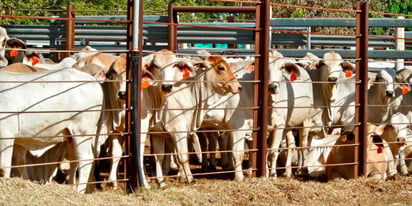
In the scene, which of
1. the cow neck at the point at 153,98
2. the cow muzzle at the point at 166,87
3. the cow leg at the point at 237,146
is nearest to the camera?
the cow muzzle at the point at 166,87

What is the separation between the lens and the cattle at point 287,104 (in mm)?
12852

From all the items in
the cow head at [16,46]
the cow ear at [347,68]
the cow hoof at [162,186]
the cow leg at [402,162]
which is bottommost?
the cow hoof at [162,186]

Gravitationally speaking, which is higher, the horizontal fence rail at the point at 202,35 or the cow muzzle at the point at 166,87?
the horizontal fence rail at the point at 202,35

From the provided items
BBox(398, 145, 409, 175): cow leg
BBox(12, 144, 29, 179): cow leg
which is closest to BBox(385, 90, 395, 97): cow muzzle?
BBox(398, 145, 409, 175): cow leg

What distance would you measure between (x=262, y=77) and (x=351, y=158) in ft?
7.36

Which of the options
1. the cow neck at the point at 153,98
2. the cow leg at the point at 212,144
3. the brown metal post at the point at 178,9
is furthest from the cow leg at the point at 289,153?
the brown metal post at the point at 178,9

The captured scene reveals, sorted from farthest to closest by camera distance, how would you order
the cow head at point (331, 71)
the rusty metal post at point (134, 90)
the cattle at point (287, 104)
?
1. the cow head at point (331, 71)
2. the cattle at point (287, 104)
3. the rusty metal post at point (134, 90)

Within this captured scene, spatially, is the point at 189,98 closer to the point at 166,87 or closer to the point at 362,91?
the point at 166,87

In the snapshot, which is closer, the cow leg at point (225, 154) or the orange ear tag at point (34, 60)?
the orange ear tag at point (34, 60)

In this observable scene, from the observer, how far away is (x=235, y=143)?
12.6 m

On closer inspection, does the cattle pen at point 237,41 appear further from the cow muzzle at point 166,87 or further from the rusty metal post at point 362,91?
the cow muzzle at point 166,87

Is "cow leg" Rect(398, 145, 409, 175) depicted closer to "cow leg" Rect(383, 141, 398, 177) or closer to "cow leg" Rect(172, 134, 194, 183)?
"cow leg" Rect(383, 141, 398, 177)

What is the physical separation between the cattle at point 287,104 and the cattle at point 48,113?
→ 331 centimetres

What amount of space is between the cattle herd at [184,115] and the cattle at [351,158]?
0.02 m
